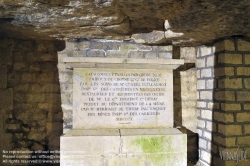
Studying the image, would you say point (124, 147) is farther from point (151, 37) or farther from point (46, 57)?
point (46, 57)

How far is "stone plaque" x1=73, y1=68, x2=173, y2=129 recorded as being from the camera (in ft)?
7.55

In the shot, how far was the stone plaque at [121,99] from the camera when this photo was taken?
2301mm

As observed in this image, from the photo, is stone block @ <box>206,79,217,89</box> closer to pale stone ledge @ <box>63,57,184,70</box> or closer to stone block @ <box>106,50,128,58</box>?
pale stone ledge @ <box>63,57,184,70</box>

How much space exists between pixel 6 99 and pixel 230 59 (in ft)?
8.78

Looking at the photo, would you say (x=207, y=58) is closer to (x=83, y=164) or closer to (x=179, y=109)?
(x=179, y=109)

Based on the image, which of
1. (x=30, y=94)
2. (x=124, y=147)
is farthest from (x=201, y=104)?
(x=30, y=94)

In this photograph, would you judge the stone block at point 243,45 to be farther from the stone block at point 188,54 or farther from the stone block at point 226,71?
the stone block at point 188,54

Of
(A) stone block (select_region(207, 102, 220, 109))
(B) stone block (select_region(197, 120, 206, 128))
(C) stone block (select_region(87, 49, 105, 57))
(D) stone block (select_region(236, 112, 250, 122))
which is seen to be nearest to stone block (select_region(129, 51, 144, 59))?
(C) stone block (select_region(87, 49, 105, 57))

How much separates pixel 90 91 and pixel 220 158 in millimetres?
1673

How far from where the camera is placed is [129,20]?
2039 millimetres

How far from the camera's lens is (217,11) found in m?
1.65

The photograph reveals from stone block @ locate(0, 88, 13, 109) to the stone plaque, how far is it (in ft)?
2.75

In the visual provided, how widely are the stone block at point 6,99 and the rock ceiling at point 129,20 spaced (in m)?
0.67

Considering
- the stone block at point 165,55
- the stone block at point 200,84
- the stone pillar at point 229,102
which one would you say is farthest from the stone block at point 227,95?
the stone block at point 165,55
